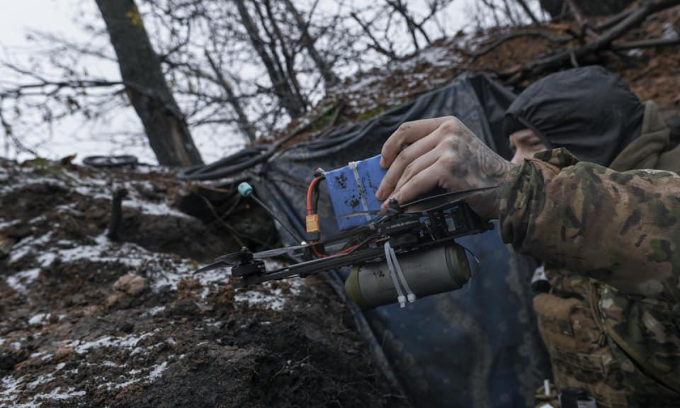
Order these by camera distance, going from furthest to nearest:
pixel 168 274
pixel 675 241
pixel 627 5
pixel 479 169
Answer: pixel 627 5 < pixel 168 274 < pixel 479 169 < pixel 675 241

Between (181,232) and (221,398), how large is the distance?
1.99m

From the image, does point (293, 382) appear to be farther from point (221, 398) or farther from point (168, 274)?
point (168, 274)

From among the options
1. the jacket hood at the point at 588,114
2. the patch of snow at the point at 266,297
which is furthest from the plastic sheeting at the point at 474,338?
the jacket hood at the point at 588,114

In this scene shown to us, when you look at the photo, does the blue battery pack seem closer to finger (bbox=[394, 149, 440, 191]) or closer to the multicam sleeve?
finger (bbox=[394, 149, 440, 191])

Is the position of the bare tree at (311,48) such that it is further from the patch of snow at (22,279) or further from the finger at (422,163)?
the finger at (422,163)

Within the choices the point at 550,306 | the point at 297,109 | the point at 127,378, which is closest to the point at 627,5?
the point at 297,109

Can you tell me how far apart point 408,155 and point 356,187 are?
0.21m

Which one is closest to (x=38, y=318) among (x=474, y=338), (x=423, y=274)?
(x=423, y=274)

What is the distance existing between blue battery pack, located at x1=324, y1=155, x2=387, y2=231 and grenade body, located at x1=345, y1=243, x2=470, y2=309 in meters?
0.18

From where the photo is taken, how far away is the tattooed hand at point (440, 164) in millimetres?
1074

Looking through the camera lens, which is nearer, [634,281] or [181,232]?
[634,281]

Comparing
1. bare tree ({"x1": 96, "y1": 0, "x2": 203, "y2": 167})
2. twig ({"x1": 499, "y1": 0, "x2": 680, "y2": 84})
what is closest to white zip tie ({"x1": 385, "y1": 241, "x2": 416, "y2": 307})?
twig ({"x1": 499, "y1": 0, "x2": 680, "y2": 84})

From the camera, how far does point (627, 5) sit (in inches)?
251

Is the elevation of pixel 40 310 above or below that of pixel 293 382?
above
